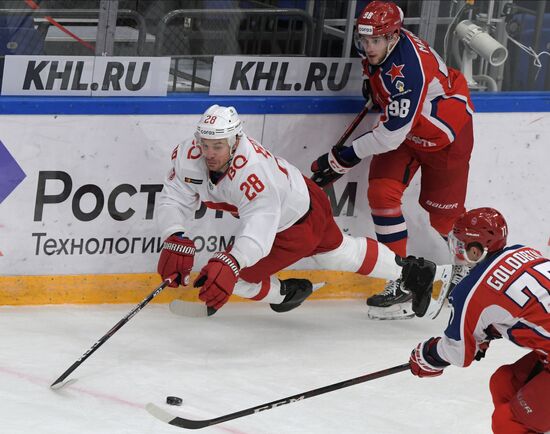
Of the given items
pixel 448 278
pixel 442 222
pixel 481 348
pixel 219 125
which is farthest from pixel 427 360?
pixel 442 222

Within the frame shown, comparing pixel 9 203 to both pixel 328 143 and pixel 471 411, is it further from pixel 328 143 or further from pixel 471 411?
pixel 471 411

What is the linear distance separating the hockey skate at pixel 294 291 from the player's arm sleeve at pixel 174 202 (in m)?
0.54

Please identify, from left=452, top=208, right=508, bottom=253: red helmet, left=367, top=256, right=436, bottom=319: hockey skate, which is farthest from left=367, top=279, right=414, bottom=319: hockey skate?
left=452, top=208, right=508, bottom=253: red helmet

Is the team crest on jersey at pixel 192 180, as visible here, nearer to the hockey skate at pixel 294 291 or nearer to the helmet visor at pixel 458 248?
the hockey skate at pixel 294 291

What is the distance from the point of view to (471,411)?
412 cm

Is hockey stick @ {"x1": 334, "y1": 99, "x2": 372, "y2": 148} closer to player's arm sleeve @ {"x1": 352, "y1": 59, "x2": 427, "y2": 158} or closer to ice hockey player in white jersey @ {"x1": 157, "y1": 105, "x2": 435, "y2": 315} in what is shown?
player's arm sleeve @ {"x1": 352, "y1": 59, "x2": 427, "y2": 158}

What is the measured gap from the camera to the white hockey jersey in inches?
165

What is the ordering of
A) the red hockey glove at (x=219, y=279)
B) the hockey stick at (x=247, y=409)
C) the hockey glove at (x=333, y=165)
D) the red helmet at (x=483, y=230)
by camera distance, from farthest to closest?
1. the hockey glove at (x=333, y=165)
2. the red hockey glove at (x=219, y=279)
3. the hockey stick at (x=247, y=409)
4. the red helmet at (x=483, y=230)

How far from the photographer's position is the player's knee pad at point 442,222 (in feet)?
16.7

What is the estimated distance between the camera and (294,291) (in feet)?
15.6

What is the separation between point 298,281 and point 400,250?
1.64 feet

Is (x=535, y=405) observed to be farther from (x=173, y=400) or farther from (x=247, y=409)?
(x=173, y=400)

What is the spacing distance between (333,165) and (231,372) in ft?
3.42

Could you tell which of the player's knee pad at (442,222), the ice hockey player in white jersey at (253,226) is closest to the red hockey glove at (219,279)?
the ice hockey player in white jersey at (253,226)
